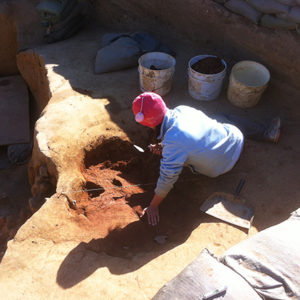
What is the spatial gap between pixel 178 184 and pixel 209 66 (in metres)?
1.75

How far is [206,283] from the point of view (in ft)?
7.58

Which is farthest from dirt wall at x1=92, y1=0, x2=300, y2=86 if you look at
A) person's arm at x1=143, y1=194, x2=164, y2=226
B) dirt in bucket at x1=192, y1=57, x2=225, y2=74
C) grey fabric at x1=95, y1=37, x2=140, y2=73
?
person's arm at x1=143, y1=194, x2=164, y2=226

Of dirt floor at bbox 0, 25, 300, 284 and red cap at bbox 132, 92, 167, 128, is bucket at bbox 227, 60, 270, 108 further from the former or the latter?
red cap at bbox 132, 92, 167, 128

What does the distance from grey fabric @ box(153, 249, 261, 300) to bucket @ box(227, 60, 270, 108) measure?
2676 mm

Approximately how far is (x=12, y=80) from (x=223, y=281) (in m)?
6.29

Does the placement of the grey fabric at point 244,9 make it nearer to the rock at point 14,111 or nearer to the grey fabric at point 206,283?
the grey fabric at point 206,283

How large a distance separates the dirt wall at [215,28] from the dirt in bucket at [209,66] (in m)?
0.49

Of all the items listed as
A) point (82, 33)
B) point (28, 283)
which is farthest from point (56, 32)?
point (28, 283)

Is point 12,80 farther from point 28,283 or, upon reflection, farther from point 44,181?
point 28,283

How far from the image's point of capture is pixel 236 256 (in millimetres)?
2492

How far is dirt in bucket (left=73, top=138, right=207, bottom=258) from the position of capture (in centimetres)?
344

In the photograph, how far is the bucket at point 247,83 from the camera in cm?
456

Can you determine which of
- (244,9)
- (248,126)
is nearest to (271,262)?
(248,126)

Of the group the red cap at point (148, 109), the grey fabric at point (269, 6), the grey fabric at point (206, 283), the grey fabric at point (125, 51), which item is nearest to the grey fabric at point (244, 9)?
the grey fabric at point (269, 6)
